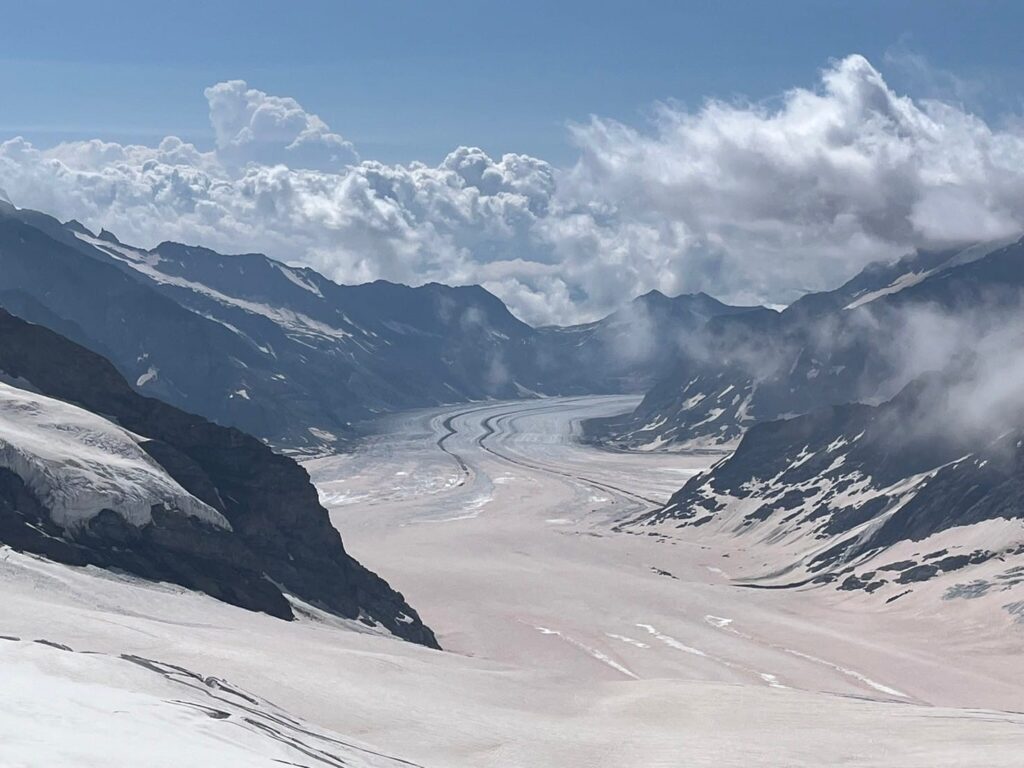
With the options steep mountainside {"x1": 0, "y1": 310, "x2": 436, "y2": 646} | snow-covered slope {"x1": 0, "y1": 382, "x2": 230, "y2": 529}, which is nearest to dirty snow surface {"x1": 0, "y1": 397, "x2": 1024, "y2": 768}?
steep mountainside {"x1": 0, "y1": 310, "x2": 436, "y2": 646}

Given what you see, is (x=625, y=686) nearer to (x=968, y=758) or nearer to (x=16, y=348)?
(x=968, y=758)

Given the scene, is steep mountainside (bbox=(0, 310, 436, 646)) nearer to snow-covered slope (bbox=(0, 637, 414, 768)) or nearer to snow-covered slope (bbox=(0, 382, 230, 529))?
snow-covered slope (bbox=(0, 382, 230, 529))

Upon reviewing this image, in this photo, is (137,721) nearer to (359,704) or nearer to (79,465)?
(359,704)

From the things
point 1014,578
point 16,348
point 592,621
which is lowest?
point 592,621

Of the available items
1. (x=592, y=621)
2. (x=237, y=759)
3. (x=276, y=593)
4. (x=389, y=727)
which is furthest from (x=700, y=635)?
(x=237, y=759)

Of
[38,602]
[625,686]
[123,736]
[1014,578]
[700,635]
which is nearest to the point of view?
[123,736]

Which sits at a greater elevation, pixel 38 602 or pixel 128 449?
pixel 128 449
